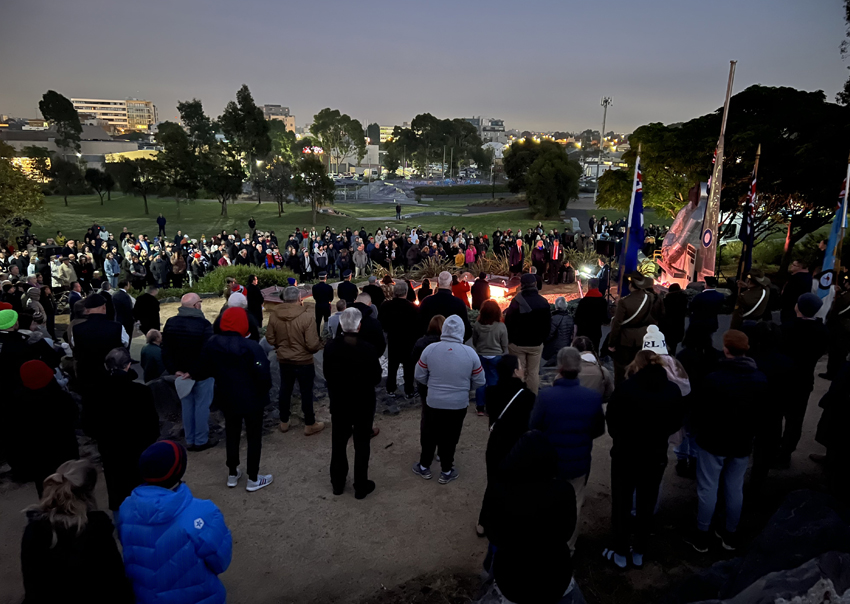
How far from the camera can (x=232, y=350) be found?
4.85 meters

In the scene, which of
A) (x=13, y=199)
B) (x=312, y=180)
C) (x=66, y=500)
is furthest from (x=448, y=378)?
(x=312, y=180)

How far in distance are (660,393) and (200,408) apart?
4789 mm

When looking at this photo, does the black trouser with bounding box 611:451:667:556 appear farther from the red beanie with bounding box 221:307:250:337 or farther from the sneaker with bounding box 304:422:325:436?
the sneaker with bounding box 304:422:325:436

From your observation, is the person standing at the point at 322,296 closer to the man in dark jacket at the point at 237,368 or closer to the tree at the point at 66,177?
the man in dark jacket at the point at 237,368

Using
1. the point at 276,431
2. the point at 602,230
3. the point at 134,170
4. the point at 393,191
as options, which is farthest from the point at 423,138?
the point at 276,431

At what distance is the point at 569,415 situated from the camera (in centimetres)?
391

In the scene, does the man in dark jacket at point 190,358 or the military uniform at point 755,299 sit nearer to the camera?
the man in dark jacket at point 190,358

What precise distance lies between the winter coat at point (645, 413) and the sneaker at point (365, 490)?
7.95 ft

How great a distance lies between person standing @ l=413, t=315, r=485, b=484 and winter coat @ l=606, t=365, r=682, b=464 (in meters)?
1.41

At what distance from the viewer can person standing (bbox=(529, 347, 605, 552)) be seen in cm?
390

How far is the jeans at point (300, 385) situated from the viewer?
6258 millimetres

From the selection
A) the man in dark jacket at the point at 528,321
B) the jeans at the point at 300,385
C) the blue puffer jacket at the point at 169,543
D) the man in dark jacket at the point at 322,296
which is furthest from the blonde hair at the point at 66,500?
the man in dark jacket at the point at 322,296

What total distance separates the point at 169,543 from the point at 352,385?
2304mm

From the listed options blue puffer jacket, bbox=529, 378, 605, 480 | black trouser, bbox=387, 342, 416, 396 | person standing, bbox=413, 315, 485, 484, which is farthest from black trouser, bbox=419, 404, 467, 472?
black trouser, bbox=387, 342, 416, 396
